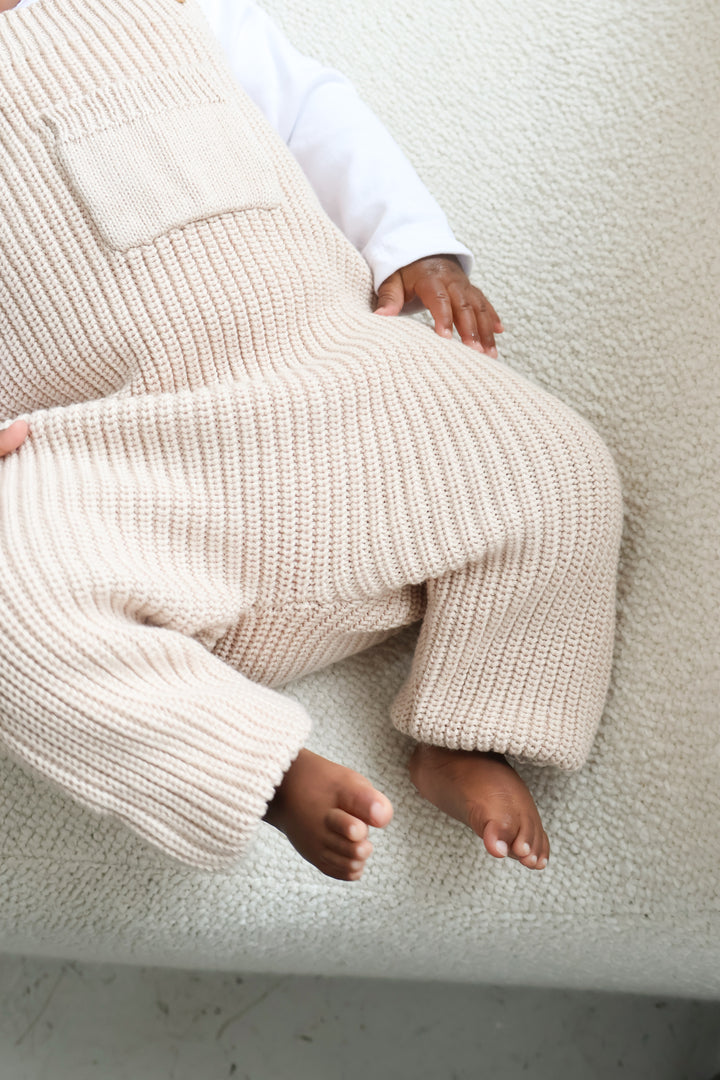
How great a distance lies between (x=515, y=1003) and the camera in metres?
1.07

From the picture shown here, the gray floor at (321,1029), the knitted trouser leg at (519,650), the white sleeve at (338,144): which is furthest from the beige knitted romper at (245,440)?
the gray floor at (321,1029)

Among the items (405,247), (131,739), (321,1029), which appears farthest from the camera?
(321,1029)

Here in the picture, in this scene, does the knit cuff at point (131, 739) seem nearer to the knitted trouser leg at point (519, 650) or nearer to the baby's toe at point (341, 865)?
the baby's toe at point (341, 865)

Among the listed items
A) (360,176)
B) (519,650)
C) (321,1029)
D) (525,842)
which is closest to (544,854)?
(525,842)

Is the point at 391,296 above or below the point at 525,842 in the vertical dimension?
above

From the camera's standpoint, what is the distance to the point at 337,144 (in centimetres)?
93

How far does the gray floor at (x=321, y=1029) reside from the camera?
1.03 m

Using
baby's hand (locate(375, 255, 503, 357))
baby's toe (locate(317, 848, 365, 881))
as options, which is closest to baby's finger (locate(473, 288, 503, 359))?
baby's hand (locate(375, 255, 503, 357))

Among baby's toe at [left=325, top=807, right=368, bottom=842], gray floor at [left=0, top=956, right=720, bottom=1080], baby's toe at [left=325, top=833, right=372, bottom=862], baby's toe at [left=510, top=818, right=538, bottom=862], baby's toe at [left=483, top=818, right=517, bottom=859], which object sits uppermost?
baby's toe at [left=325, top=807, right=368, bottom=842]

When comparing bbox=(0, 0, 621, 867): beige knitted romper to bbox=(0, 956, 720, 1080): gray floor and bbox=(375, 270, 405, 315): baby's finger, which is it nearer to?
bbox=(375, 270, 405, 315): baby's finger

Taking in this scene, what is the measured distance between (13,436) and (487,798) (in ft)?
1.54

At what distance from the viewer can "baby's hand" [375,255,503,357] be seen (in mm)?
884

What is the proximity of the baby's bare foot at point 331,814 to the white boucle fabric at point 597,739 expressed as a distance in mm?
140

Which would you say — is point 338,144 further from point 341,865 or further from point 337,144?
point 341,865
